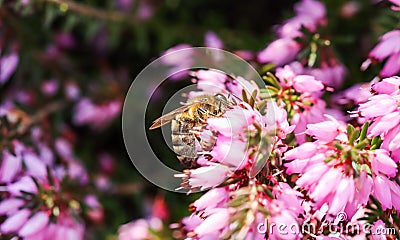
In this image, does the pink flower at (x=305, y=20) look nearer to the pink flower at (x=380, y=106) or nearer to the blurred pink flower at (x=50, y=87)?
the pink flower at (x=380, y=106)

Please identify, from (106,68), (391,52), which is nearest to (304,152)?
(391,52)

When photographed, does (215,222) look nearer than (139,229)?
Yes

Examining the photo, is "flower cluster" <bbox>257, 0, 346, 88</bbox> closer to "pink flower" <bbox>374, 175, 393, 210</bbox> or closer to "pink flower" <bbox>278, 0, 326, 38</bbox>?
"pink flower" <bbox>278, 0, 326, 38</bbox>

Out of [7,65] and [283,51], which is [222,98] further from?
[7,65]

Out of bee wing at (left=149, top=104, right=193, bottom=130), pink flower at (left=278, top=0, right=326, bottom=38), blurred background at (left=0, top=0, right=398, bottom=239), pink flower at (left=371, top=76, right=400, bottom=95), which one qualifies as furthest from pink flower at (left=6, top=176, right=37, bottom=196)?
pink flower at (left=371, top=76, right=400, bottom=95)

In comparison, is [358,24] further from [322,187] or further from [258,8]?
[322,187]

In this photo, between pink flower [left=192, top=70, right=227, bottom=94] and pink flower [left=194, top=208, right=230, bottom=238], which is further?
pink flower [left=192, top=70, right=227, bottom=94]
